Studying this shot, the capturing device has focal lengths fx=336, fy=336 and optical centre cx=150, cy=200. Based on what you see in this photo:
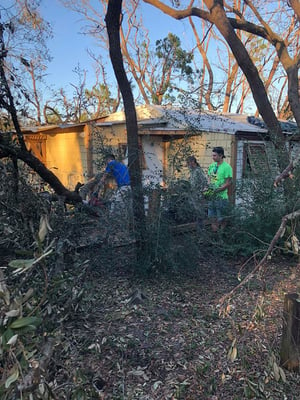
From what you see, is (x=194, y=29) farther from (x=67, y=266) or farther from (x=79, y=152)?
(x=67, y=266)

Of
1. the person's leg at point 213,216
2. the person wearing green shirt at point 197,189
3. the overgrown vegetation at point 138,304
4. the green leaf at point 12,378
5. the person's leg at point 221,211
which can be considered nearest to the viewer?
the green leaf at point 12,378

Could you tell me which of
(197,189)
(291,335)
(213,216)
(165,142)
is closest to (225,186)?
(213,216)

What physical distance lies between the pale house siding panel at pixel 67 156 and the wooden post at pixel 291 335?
9923 mm

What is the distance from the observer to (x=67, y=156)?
1305 cm

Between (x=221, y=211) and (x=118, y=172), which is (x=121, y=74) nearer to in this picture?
→ (x=118, y=172)

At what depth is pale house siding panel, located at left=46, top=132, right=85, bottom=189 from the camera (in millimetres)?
12320

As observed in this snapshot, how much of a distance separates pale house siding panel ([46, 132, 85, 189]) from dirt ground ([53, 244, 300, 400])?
8.24 metres

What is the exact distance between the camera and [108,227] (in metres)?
3.98

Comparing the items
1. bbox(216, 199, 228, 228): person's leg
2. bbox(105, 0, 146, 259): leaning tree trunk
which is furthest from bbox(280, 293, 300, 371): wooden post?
bbox(105, 0, 146, 259): leaning tree trunk

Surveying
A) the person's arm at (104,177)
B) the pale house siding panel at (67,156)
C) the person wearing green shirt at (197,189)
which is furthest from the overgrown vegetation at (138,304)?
the pale house siding panel at (67,156)

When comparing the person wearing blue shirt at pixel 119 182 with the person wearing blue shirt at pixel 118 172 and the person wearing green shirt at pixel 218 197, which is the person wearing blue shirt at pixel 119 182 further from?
the person wearing green shirt at pixel 218 197

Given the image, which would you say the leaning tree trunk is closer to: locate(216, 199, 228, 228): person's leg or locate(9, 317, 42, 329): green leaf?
locate(216, 199, 228, 228): person's leg

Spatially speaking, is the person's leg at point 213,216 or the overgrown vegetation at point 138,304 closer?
the overgrown vegetation at point 138,304

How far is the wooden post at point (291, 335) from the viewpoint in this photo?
260cm
